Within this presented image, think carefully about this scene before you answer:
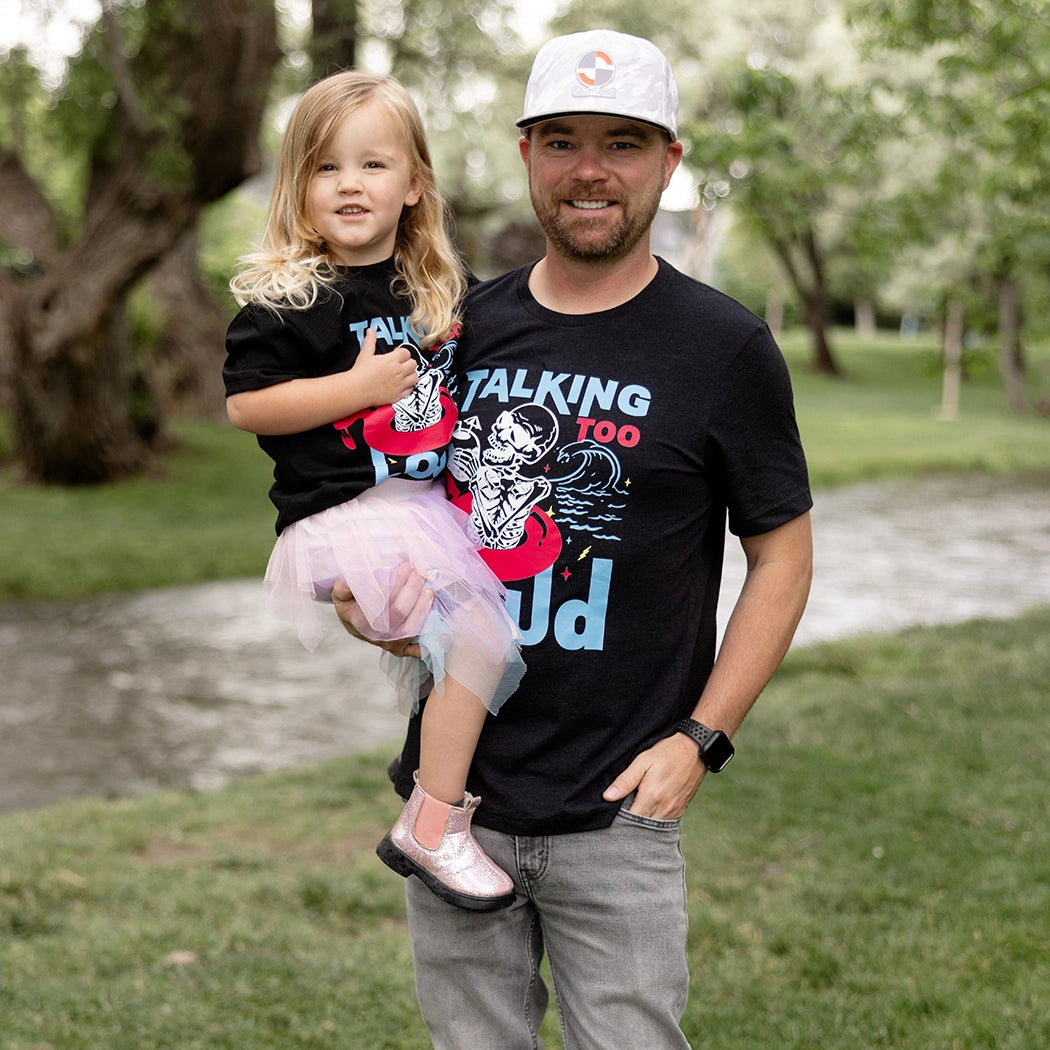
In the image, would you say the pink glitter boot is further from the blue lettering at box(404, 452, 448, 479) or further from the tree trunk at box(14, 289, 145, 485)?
the tree trunk at box(14, 289, 145, 485)

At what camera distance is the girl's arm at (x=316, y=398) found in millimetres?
2299

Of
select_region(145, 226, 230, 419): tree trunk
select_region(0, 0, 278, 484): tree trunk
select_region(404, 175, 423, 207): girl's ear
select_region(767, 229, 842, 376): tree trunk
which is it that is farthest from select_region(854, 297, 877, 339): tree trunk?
select_region(404, 175, 423, 207): girl's ear

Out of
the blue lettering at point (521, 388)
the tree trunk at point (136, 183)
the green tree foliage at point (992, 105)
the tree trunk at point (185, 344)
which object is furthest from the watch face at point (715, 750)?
the tree trunk at point (185, 344)

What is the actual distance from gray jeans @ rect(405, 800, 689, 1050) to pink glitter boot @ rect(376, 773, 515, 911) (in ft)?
0.13

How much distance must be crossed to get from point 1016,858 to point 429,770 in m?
3.25

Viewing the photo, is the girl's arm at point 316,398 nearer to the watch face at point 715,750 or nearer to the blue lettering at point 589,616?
the blue lettering at point 589,616

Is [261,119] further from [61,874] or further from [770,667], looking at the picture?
[770,667]

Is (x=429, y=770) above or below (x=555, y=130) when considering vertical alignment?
below

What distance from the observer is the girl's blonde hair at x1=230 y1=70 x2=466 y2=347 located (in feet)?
7.80

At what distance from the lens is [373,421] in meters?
2.36

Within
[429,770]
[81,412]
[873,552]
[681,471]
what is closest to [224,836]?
[429,770]

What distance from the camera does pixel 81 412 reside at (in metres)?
13.1

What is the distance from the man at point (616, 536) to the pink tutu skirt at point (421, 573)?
0.05m

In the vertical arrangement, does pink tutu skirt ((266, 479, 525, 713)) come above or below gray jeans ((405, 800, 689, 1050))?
above
